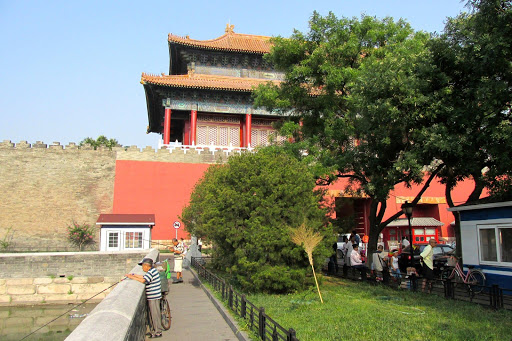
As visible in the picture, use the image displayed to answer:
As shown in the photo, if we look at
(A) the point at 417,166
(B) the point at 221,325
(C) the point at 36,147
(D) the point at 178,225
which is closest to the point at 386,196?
(A) the point at 417,166

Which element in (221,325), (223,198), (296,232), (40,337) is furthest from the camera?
(40,337)

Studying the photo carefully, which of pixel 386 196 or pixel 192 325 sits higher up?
pixel 386 196

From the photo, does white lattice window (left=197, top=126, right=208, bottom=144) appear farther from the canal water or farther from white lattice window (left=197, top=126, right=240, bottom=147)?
the canal water

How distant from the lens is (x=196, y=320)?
838cm

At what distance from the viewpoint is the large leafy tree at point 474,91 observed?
9.05m

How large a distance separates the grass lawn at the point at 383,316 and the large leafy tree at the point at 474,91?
11.6ft

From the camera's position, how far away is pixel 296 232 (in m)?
8.86

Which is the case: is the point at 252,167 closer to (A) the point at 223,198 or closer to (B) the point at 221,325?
(A) the point at 223,198

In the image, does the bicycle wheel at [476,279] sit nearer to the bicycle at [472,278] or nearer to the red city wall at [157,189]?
the bicycle at [472,278]

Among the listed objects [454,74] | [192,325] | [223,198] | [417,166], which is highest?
[454,74]

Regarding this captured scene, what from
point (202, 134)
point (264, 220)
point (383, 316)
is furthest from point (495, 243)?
point (202, 134)

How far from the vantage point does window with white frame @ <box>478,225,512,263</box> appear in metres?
9.17

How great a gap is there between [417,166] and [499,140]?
71.9 inches

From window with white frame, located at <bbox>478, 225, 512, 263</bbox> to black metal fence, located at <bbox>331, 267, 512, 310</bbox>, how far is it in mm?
693
